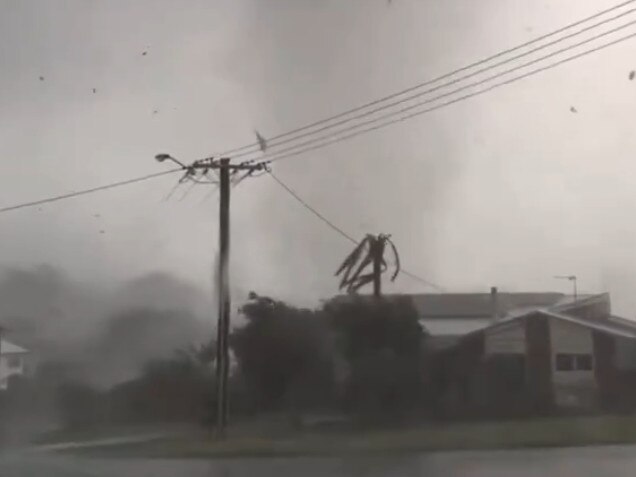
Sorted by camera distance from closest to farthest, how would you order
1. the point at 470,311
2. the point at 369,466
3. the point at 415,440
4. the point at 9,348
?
the point at 369,466, the point at 415,440, the point at 470,311, the point at 9,348

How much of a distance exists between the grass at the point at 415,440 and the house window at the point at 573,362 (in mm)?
273

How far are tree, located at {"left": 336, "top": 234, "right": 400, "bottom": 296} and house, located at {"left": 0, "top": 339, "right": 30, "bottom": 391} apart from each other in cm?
175

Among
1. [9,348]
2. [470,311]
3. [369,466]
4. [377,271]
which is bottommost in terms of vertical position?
[369,466]

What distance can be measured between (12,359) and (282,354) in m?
1.47

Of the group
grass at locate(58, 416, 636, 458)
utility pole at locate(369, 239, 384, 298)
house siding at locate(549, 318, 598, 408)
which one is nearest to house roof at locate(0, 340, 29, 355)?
grass at locate(58, 416, 636, 458)

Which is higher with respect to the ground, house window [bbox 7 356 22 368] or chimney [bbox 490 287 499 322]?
chimney [bbox 490 287 499 322]

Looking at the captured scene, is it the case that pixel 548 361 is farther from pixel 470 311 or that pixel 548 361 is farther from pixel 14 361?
pixel 14 361

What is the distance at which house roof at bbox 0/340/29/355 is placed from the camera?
5316mm

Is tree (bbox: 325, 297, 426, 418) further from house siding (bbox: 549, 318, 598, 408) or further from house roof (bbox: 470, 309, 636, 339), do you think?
house siding (bbox: 549, 318, 598, 408)

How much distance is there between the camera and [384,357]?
204 inches

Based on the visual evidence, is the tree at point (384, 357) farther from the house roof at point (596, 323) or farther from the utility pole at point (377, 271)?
the house roof at point (596, 323)

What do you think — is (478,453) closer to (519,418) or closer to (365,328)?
(519,418)

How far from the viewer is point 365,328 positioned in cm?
516

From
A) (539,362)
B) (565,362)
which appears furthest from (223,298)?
(565,362)
